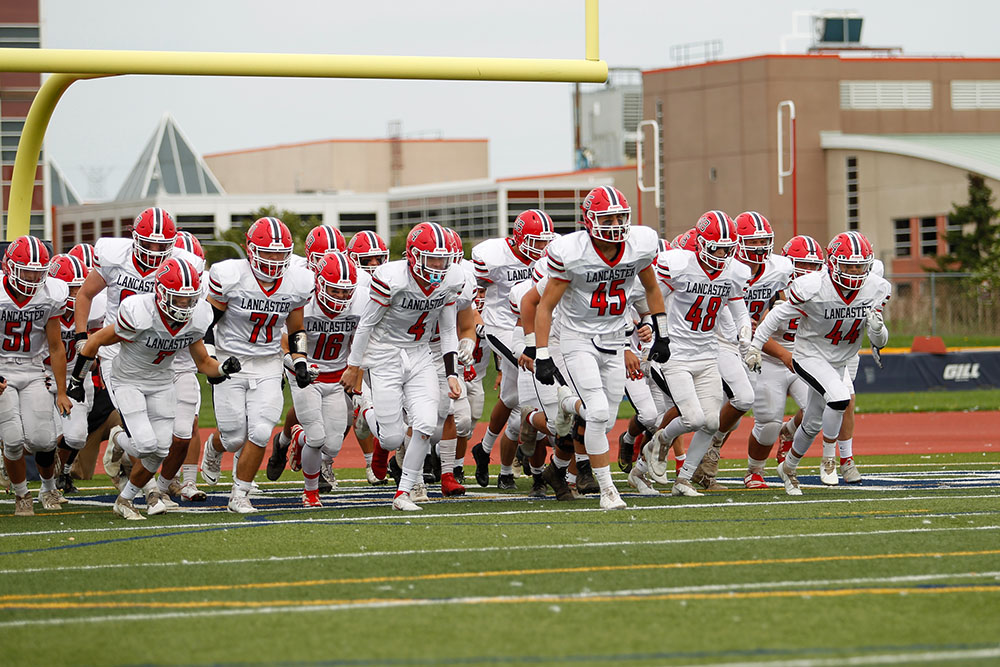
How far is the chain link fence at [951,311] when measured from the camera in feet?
95.5

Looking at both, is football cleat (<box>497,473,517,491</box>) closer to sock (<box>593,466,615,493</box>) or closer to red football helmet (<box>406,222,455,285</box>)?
sock (<box>593,466,615,493</box>)

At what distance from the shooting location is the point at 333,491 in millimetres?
11555

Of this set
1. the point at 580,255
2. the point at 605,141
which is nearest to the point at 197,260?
the point at 580,255

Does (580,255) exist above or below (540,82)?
below

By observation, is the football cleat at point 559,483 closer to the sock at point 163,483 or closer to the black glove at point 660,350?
the black glove at point 660,350

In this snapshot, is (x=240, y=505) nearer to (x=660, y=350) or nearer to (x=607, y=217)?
(x=660, y=350)

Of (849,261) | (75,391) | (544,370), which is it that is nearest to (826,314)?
(849,261)

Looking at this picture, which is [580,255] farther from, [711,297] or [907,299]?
[907,299]

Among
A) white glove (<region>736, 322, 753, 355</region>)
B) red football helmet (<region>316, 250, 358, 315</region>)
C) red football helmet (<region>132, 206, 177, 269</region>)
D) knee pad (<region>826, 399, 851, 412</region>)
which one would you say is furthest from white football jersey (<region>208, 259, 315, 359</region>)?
knee pad (<region>826, 399, 851, 412</region>)

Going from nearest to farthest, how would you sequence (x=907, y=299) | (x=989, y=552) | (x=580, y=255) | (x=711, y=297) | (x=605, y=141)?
(x=989, y=552)
(x=580, y=255)
(x=711, y=297)
(x=907, y=299)
(x=605, y=141)

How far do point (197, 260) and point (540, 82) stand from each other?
2897mm

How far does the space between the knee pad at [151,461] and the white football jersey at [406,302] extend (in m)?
1.69

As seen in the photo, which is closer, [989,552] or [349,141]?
[989,552]

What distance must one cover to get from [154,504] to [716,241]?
4337 mm
